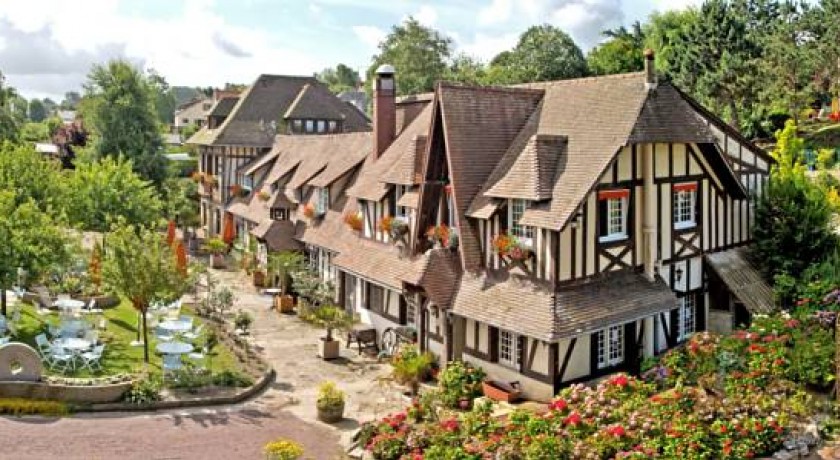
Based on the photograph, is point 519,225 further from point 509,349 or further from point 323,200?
point 323,200

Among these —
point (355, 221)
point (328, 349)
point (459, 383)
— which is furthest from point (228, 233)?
point (459, 383)

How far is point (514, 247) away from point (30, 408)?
12.6 m

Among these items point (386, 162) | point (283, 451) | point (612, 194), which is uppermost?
→ point (386, 162)

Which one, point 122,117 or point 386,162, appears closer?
point 386,162

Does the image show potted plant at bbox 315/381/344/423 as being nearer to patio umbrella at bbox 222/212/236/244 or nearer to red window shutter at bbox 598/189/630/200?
red window shutter at bbox 598/189/630/200

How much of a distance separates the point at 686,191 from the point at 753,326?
184 inches

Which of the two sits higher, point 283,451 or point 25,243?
point 25,243

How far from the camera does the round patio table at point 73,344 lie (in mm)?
21666

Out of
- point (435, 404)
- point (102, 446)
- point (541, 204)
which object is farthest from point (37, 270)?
point (541, 204)

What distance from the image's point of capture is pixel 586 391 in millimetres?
17422

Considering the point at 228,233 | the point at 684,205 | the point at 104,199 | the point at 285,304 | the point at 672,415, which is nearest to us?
the point at 672,415

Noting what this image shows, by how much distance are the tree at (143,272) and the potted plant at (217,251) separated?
693 inches

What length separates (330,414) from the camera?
1953cm

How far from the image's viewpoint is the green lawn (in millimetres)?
22695
